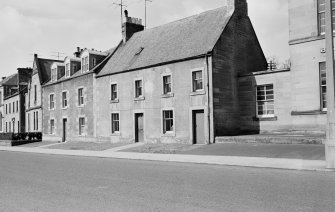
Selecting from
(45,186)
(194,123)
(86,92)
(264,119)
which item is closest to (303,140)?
(264,119)

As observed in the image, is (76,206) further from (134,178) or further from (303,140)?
(303,140)

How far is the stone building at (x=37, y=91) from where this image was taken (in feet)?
149

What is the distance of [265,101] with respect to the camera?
24.6 metres

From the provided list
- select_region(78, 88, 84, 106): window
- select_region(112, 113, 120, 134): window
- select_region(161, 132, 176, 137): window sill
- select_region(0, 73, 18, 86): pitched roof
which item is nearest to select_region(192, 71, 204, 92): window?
select_region(161, 132, 176, 137): window sill

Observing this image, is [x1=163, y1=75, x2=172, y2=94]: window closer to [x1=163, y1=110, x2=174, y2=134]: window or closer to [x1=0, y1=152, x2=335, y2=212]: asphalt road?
[x1=163, y1=110, x2=174, y2=134]: window

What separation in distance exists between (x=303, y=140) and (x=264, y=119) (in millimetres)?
5425

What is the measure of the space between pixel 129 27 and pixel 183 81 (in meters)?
12.7

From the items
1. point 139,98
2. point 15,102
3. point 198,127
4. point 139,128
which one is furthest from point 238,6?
point 15,102

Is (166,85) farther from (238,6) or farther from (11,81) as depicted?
(11,81)

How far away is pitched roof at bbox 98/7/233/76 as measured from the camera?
85.1 ft

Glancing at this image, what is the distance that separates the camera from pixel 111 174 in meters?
13.3

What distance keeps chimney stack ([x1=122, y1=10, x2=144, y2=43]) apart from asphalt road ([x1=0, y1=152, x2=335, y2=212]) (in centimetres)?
2414

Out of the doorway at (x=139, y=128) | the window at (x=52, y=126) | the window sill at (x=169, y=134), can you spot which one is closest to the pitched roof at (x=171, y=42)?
the doorway at (x=139, y=128)

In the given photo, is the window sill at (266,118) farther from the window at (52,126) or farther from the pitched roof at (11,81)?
the pitched roof at (11,81)
